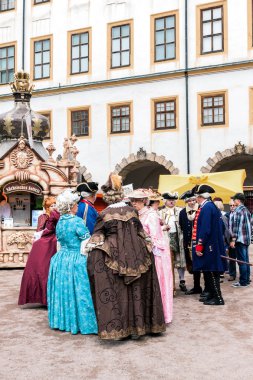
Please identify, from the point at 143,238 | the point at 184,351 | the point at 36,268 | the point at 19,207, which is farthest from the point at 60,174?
the point at 184,351

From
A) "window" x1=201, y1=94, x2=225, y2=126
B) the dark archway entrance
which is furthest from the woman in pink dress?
the dark archway entrance

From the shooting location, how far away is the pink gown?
6332mm

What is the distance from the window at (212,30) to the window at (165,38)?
4.25ft

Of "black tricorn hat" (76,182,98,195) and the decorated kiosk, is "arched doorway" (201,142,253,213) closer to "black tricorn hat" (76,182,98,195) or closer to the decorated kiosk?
the decorated kiosk

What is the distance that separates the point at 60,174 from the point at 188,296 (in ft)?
16.7

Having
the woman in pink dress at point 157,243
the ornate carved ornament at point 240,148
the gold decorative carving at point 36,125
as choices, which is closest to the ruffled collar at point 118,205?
the woman in pink dress at point 157,243

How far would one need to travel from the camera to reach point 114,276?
17.8 feet

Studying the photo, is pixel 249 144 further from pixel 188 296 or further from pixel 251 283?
pixel 188 296

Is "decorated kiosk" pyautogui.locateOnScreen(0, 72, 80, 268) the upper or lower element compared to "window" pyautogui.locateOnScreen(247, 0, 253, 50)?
lower

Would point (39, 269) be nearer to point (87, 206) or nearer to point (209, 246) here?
point (87, 206)

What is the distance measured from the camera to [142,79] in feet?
70.8

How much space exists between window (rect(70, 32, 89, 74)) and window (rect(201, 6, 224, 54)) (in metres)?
5.48

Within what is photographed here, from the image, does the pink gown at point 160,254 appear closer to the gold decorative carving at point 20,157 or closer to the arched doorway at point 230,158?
the gold decorative carving at point 20,157

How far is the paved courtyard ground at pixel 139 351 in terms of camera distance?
14.6ft
